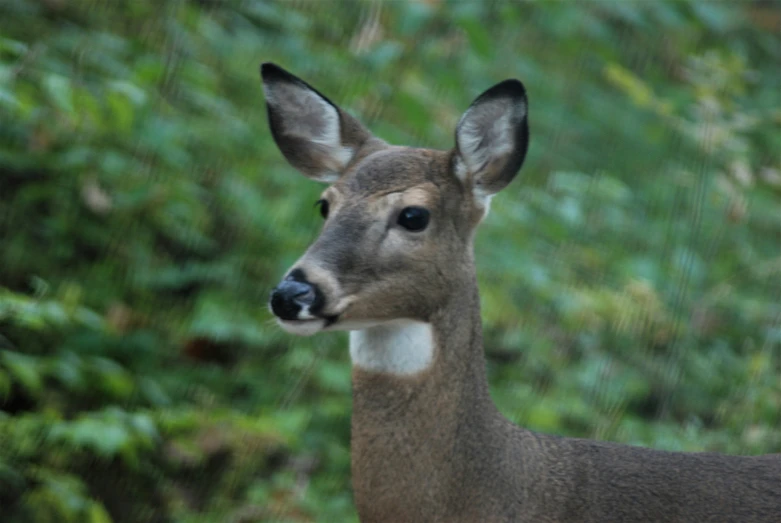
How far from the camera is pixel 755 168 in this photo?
23.9 feet

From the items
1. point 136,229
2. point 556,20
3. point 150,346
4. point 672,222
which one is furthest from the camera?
point 672,222

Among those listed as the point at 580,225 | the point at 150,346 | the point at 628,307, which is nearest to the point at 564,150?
the point at 580,225

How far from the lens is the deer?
125 inches

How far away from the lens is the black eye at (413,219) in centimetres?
328

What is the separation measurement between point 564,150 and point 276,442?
12.8ft

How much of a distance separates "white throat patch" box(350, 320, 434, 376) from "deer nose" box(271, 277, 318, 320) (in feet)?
1.01

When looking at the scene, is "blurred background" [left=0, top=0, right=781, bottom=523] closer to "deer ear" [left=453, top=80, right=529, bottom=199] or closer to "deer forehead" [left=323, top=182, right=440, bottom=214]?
"deer forehead" [left=323, top=182, right=440, bottom=214]

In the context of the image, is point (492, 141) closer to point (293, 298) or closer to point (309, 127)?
point (309, 127)

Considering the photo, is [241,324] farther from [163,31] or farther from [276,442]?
[163,31]

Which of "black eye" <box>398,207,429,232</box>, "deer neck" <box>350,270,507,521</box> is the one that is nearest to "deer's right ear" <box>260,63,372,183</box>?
"black eye" <box>398,207,429,232</box>

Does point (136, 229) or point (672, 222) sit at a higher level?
point (672, 222)

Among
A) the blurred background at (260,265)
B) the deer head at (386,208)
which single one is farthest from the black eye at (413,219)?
the blurred background at (260,265)

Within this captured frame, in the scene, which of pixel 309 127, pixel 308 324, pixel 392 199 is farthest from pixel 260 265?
pixel 308 324

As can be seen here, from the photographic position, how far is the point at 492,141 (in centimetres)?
351
